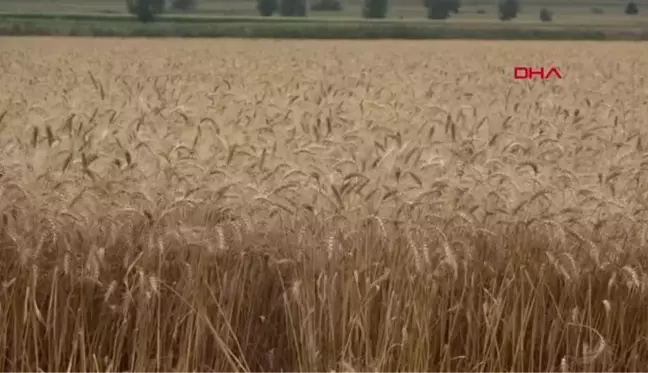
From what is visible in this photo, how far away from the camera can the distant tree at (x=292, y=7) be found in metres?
43.7

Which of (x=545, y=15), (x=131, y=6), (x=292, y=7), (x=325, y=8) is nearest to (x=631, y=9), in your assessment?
(x=545, y=15)

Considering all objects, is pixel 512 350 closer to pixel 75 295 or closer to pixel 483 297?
pixel 483 297

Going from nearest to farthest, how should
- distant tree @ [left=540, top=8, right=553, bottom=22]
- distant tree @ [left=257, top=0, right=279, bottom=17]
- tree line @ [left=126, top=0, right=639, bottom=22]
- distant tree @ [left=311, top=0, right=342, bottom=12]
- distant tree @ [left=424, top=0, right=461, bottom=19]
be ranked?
tree line @ [left=126, top=0, right=639, bottom=22], distant tree @ [left=257, top=0, right=279, bottom=17], distant tree @ [left=424, top=0, right=461, bottom=19], distant tree @ [left=540, top=8, right=553, bottom=22], distant tree @ [left=311, top=0, right=342, bottom=12]

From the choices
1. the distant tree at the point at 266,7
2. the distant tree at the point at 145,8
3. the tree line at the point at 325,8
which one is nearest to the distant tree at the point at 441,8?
the tree line at the point at 325,8

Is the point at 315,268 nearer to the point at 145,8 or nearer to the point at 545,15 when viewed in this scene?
the point at 145,8

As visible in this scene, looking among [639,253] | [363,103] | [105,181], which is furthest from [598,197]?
[363,103]

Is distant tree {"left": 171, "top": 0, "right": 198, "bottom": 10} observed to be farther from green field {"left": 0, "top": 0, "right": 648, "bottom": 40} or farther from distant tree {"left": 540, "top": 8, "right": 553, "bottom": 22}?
distant tree {"left": 540, "top": 8, "right": 553, "bottom": 22}

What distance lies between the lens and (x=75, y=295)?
9.11 ft

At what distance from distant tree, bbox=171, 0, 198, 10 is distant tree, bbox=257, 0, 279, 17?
3.62 meters

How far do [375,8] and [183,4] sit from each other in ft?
29.6

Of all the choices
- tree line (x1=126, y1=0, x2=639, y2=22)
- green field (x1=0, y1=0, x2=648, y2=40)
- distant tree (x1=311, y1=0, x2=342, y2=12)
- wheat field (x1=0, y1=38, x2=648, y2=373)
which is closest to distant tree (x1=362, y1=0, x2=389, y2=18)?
tree line (x1=126, y1=0, x2=639, y2=22)

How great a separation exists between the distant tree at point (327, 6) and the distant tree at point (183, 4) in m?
5.75

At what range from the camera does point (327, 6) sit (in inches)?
1885

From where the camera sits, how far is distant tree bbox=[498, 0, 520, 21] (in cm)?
4486
